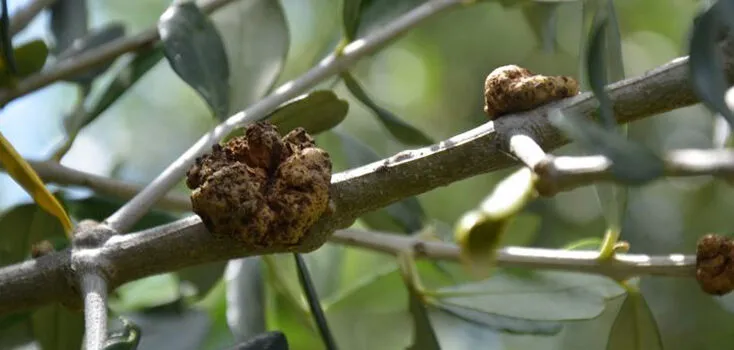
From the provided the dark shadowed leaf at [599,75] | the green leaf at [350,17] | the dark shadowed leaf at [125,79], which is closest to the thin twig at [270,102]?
the green leaf at [350,17]

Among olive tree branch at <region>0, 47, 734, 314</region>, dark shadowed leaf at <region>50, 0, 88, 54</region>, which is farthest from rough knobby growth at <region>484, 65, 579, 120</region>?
dark shadowed leaf at <region>50, 0, 88, 54</region>

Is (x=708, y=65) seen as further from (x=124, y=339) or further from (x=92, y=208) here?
(x=92, y=208)

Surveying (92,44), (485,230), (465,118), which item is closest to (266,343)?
(485,230)

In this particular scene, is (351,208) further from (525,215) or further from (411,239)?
(525,215)

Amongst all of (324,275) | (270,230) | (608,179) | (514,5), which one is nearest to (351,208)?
(270,230)

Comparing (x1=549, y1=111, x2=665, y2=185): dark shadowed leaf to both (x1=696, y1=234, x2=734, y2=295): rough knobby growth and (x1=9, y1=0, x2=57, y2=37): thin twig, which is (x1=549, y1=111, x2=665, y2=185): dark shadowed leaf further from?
(x1=9, y1=0, x2=57, y2=37): thin twig

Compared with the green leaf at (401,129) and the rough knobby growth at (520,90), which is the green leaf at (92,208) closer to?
the green leaf at (401,129)
